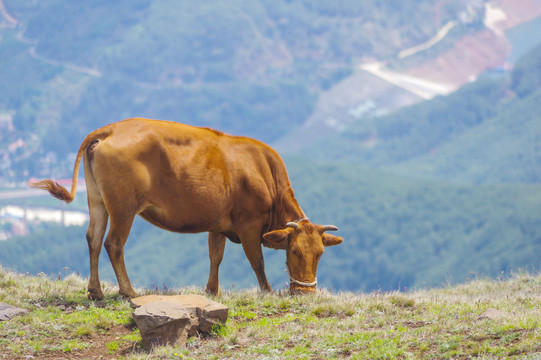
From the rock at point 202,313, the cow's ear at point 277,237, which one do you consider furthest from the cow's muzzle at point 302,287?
the rock at point 202,313

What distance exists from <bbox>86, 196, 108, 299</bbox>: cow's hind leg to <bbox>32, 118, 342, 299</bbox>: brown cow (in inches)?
0.6

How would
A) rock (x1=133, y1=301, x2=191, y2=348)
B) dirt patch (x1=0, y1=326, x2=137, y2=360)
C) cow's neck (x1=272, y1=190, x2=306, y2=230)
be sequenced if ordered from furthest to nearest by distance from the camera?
1. cow's neck (x1=272, y1=190, x2=306, y2=230)
2. rock (x1=133, y1=301, x2=191, y2=348)
3. dirt patch (x1=0, y1=326, x2=137, y2=360)

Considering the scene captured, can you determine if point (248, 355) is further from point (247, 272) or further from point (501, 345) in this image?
point (247, 272)

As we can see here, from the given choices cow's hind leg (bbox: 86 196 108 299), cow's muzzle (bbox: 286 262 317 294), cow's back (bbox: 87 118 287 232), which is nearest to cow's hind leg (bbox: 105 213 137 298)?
cow's back (bbox: 87 118 287 232)

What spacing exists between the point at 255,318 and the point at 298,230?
1935 millimetres

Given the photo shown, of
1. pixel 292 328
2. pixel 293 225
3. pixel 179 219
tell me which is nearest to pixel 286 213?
pixel 293 225

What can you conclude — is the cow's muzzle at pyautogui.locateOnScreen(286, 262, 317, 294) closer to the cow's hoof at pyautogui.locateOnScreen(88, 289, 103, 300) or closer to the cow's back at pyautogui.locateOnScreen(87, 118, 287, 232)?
the cow's back at pyautogui.locateOnScreen(87, 118, 287, 232)

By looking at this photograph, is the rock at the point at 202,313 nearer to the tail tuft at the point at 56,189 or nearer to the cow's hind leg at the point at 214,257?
the tail tuft at the point at 56,189

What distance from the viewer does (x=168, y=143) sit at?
11.7 metres

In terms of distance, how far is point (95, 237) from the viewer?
37.9ft

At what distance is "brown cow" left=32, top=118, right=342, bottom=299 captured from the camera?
11242 millimetres

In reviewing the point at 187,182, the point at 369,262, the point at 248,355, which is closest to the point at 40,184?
the point at 187,182

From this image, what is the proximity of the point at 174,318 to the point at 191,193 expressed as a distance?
273 cm

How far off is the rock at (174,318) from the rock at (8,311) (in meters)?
1.70
